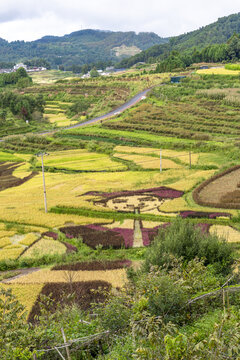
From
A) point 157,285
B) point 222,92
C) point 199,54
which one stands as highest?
point 199,54

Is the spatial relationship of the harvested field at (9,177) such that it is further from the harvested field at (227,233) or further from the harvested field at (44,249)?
the harvested field at (227,233)

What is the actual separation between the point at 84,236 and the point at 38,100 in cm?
6684

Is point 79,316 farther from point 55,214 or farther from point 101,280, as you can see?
point 55,214

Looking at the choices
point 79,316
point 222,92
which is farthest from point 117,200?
point 222,92

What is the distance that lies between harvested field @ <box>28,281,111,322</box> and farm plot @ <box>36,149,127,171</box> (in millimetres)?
29054

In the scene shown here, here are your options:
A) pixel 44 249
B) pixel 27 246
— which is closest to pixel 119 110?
pixel 27 246

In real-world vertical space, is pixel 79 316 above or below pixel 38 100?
below

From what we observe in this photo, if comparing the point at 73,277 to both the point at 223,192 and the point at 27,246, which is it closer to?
the point at 27,246

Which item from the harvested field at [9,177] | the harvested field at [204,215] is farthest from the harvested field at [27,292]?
the harvested field at [9,177]

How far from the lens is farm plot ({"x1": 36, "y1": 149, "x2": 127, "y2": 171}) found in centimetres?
4988

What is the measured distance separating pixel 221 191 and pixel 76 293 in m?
21.6

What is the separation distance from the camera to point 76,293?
1834 centimetres

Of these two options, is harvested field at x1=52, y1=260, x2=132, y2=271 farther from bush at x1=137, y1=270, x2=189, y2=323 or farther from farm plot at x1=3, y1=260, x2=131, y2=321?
bush at x1=137, y1=270, x2=189, y2=323

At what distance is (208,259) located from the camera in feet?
60.0
